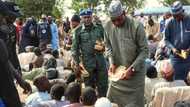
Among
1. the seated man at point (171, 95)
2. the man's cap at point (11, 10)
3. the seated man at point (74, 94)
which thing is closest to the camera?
the man's cap at point (11, 10)

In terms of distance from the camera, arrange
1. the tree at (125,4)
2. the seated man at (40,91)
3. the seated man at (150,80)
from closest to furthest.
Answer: the seated man at (40,91), the seated man at (150,80), the tree at (125,4)

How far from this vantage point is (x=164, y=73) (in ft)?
25.0

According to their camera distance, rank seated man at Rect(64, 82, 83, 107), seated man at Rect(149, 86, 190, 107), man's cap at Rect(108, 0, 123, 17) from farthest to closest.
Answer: seated man at Rect(149, 86, 190, 107)
man's cap at Rect(108, 0, 123, 17)
seated man at Rect(64, 82, 83, 107)

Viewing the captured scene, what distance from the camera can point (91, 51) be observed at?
325 inches

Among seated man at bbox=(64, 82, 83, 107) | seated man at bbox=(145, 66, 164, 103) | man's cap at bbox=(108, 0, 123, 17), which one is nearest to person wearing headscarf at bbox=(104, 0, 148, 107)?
man's cap at bbox=(108, 0, 123, 17)

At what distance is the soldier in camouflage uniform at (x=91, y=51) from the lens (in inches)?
322

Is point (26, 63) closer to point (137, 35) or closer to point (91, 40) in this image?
point (91, 40)

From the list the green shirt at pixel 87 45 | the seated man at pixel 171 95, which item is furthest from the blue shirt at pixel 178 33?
the seated man at pixel 171 95

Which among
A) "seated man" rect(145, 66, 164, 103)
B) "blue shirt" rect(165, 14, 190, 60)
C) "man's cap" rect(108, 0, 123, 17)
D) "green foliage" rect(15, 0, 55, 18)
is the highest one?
"man's cap" rect(108, 0, 123, 17)

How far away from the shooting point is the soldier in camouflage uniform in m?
8.19

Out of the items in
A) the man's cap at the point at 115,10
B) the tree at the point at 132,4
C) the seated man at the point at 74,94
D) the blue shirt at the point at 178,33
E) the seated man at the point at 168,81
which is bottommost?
the tree at the point at 132,4

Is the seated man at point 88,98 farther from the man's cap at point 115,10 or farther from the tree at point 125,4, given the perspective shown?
the tree at point 125,4

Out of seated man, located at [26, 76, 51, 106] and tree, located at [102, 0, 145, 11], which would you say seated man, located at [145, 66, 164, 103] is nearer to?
seated man, located at [26, 76, 51, 106]

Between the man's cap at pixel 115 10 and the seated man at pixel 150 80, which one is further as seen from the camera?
the seated man at pixel 150 80
